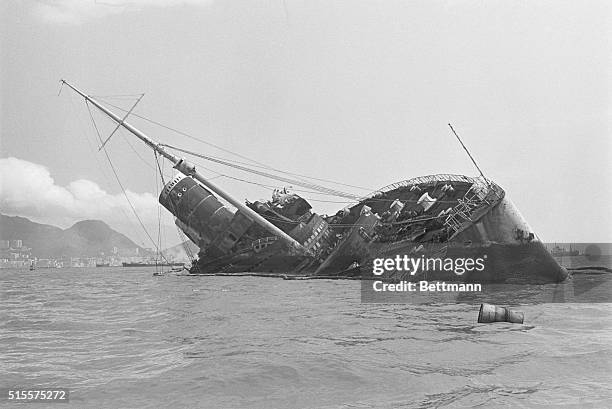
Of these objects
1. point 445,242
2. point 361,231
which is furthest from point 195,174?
point 445,242

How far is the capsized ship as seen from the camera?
2334 cm

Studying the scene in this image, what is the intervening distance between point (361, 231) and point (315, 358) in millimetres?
19797

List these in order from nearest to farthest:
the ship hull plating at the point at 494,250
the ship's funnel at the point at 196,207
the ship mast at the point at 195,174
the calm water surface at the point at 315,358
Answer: the calm water surface at the point at 315,358 < the ship hull plating at the point at 494,250 < the ship mast at the point at 195,174 < the ship's funnel at the point at 196,207

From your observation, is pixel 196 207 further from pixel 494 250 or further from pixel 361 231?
pixel 494 250

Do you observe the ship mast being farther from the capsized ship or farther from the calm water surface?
the calm water surface

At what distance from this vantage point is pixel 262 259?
106 ft

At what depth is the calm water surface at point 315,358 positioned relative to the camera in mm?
6457

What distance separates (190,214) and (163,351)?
91.0 feet

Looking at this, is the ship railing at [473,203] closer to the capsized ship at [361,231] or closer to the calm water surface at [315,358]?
the capsized ship at [361,231]

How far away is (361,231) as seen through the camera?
91.5 ft

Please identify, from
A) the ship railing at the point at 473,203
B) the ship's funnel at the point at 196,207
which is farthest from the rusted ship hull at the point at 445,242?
the ship's funnel at the point at 196,207

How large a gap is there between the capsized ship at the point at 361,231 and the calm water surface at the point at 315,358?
934 centimetres

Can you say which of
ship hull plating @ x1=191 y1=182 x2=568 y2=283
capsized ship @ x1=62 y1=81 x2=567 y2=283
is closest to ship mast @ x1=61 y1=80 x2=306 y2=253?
capsized ship @ x1=62 y1=81 x2=567 y2=283

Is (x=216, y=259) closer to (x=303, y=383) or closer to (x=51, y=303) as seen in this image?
(x=51, y=303)
